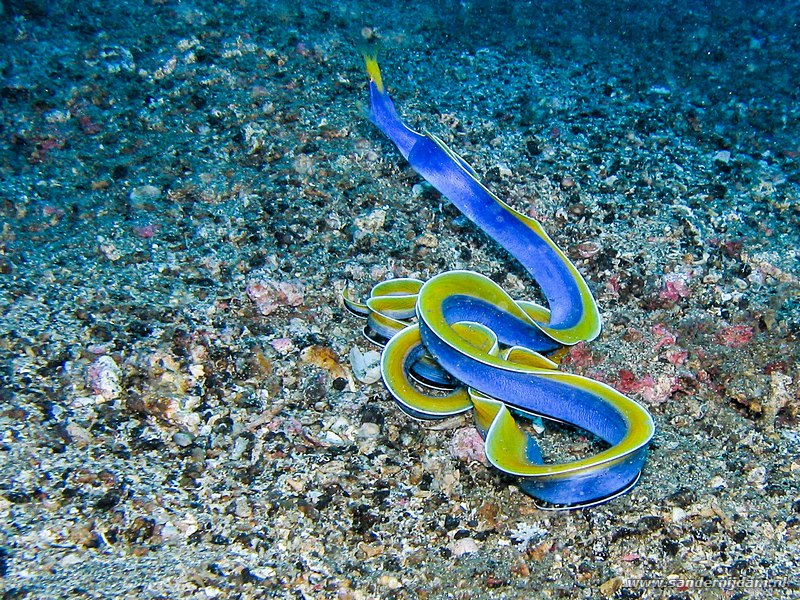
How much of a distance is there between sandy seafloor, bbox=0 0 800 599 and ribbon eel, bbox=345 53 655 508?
14cm

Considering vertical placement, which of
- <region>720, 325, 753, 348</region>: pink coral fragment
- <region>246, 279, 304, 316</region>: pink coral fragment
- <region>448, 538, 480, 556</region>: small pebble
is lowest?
<region>448, 538, 480, 556</region>: small pebble

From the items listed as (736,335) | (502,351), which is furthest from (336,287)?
(736,335)

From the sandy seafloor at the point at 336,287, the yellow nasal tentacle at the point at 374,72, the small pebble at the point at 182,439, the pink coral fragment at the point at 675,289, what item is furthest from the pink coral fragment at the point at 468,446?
the yellow nasal tentacle at the point at 374,72

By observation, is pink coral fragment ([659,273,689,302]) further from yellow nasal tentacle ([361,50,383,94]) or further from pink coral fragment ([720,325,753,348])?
yellow nasal tentacle ([361,50,383,94])

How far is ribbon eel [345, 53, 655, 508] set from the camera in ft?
5.77

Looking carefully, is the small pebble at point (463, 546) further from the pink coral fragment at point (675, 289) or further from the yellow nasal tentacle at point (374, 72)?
the yellow nasal tentacle at point (374, 72)

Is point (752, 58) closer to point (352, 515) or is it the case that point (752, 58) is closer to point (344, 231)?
point (344, 231)

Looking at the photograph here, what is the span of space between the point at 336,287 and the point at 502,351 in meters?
0.81

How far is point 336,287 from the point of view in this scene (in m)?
2.55

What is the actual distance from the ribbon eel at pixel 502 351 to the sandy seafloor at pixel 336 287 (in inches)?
5.5

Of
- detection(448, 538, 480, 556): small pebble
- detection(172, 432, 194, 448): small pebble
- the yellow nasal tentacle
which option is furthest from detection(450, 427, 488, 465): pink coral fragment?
the yellow nasal tentacle

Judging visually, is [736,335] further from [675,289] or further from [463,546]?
[463,546]

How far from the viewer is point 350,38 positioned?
411 cm

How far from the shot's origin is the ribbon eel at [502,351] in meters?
1.76
